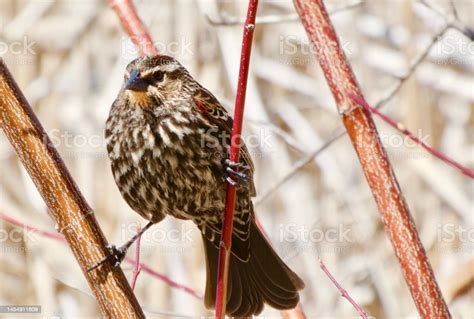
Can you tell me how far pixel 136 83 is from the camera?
2.41 m

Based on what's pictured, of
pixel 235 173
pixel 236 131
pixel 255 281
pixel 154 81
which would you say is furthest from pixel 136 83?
pixel 236 131

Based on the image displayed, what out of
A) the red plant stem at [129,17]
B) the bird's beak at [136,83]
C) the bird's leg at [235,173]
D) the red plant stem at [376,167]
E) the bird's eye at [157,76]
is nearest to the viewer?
the red plant stem at [376,167]

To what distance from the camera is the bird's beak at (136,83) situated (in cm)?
238

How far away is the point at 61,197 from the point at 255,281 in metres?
1.11

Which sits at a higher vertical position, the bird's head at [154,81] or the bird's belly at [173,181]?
the bird's head at [154,81]

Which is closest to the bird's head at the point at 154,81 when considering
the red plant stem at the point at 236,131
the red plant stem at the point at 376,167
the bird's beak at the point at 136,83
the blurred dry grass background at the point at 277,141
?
the bird's beak at the point at 136,83

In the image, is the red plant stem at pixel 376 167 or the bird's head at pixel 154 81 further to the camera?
the bird's head at pixel 154 81

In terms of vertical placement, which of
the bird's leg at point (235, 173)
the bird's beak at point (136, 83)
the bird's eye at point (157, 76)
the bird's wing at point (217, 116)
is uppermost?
the bird's eye at point (157, 76)

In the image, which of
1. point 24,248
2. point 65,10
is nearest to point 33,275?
point 24,248

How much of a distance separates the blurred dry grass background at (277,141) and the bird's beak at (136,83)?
51.5 inches

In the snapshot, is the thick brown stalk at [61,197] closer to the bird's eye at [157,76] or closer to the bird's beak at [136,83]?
the bird's beak at [136,83]

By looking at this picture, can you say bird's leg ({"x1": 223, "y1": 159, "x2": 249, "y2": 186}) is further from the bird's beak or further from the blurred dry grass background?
the blurred dry grass background

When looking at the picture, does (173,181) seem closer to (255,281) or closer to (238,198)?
(238,198)

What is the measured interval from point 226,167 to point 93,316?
6.27 ft
